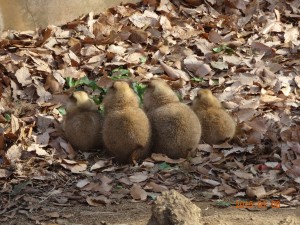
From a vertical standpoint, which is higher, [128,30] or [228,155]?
[128,30]

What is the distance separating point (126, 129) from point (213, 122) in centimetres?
91

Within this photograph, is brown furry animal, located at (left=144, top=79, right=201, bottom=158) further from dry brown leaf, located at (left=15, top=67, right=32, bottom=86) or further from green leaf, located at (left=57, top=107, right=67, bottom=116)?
dry brown leaf, located at (left=15, top=67, right=32, bottom=86)

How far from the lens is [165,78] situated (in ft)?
27.3

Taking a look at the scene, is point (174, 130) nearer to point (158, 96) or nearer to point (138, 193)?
point (158, 96)

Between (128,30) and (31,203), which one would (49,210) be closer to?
(31,203)

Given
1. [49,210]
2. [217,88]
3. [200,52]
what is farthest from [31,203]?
[200,52]

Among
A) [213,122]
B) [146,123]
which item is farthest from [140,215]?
[213,122]

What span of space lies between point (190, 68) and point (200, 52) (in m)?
0.52

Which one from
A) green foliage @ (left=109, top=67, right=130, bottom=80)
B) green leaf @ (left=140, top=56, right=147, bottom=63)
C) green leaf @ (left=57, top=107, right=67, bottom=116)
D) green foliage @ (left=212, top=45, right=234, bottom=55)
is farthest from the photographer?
green foliage @ (left=212, top=45, right=234, bottom=55)

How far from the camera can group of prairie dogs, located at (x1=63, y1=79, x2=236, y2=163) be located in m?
6.69

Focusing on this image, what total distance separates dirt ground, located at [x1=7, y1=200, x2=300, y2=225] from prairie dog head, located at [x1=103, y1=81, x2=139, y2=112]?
3.77 feet

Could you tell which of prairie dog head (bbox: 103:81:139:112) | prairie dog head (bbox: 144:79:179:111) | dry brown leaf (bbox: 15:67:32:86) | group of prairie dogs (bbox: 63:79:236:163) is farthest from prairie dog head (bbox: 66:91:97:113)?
dry brown leaf (bbox: 15:67:32:86)

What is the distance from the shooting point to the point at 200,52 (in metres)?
9.05
